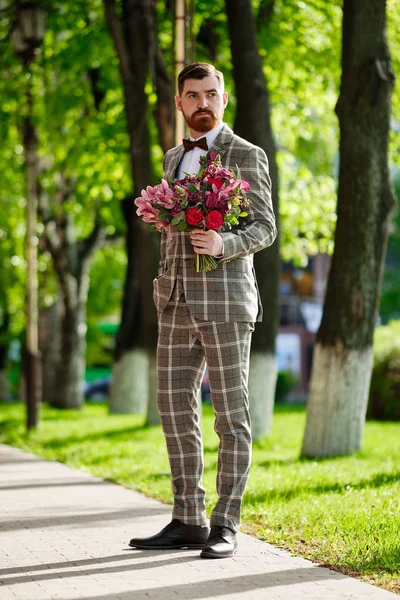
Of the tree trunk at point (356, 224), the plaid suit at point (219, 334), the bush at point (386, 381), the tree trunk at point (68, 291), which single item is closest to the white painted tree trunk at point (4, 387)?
the tree trunk at point (68, 291)

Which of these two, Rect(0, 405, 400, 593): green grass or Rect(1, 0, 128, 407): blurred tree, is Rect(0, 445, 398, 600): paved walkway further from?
Rect(1, 0, 128, 407): blurred tree

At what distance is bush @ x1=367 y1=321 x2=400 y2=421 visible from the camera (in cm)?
2006

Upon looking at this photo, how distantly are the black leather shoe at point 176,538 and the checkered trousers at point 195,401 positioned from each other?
45 mm

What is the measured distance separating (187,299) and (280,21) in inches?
454

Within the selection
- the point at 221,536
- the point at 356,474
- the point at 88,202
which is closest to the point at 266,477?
the point at 356,474

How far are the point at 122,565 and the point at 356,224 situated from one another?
5925 mm

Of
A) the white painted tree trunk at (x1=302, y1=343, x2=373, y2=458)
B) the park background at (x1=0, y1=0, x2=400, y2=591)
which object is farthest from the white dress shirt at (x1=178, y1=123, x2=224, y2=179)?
the white painted tree trunk at (x1=302, y1=343, x2=373, y2=458)

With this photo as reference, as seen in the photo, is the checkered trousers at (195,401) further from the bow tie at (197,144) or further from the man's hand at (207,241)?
the bow tie at (197,144)

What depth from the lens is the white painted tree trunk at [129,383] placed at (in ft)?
66.0

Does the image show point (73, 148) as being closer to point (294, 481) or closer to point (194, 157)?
point (294, 481)

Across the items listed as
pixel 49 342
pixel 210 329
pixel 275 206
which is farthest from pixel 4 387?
pixel 210 329

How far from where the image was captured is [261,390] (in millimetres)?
13180

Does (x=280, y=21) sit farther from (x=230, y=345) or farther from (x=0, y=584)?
(x=0, y=584)

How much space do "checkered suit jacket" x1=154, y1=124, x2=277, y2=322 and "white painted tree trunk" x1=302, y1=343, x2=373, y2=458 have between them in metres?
5.30
